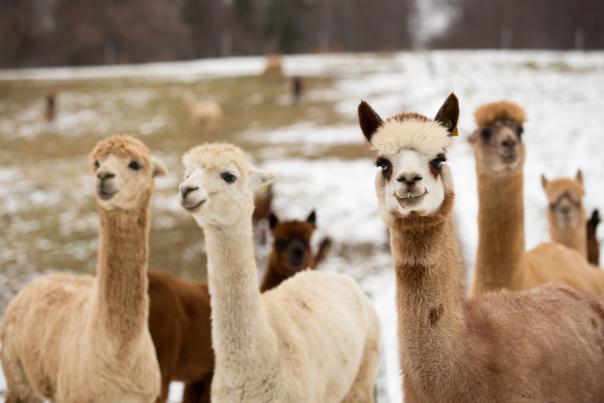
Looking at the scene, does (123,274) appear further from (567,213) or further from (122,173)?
(567,213)

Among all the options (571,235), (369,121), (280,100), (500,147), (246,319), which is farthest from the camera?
(280,100)

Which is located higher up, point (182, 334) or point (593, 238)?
point (593, 238)

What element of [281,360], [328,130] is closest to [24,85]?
[328,130]

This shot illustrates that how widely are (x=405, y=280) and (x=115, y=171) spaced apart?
2165 mm

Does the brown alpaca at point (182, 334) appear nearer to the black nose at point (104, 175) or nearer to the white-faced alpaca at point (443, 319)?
the black nose at point (104, 175)

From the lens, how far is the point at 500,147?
5.08 metres

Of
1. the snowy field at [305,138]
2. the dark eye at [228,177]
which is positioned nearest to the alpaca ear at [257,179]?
the dark eye at [228,177]

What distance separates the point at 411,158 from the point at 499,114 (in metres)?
2.66

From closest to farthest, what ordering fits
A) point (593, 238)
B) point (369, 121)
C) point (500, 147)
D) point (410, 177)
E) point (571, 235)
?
1. point (410, 177)
2. point (369, 121)
3. point (500, 147)
4. point (571, 235)
5. point (593, 238)

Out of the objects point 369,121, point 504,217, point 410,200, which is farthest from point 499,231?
point 410,200

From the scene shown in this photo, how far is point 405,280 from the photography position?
2828 mm

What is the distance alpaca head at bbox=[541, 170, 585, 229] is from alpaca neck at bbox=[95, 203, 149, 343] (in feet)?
13.4

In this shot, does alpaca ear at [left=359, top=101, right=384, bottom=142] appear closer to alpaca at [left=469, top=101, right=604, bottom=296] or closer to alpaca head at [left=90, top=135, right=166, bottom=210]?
alpaca head at [left=90, top=135, right=166, bottom=210]

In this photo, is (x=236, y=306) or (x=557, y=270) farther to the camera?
(x=557, y=270)
